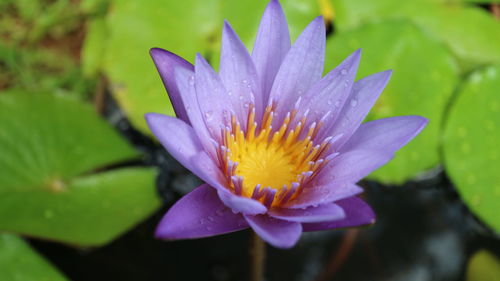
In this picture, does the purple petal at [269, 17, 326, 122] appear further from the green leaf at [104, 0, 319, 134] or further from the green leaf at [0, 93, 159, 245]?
the green leaf at [0, 93, 159, 245]

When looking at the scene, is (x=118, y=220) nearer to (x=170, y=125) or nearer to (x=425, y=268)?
(x=170, y=125)

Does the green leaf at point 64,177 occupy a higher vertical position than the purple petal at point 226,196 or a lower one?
lower

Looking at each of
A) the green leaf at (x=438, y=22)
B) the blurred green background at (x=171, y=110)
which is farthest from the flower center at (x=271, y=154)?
the green leaf at (x=438, y=22)

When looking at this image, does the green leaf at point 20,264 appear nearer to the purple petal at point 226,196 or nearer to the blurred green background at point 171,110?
the blurred green background at point 171,110

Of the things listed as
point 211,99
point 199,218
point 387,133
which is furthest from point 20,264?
point 387,133

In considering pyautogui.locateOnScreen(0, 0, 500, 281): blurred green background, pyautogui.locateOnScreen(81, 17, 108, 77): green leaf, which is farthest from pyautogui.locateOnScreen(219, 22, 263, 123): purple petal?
pyautogui.locateOnScreen(81, 17, 108, 77): green leaf
